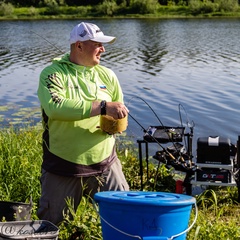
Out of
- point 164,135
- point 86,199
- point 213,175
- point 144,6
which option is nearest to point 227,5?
point 144,6

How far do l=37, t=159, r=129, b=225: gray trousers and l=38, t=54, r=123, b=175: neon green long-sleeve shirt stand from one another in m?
0.10

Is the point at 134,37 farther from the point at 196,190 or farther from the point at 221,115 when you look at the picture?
the point at 196,190

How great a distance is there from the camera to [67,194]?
375 centimetres

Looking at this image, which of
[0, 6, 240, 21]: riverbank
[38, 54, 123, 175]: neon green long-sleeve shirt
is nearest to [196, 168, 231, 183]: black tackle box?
[38, 54, 123, 175]: neon green long-sleeve shirt

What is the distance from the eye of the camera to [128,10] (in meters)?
60.8

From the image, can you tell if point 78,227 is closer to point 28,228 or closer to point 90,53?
point 28,228

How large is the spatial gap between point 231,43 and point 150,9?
34.2 m

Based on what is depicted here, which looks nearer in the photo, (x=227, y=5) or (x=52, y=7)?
(x=227, y=5)

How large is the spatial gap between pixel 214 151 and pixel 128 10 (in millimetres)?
56639

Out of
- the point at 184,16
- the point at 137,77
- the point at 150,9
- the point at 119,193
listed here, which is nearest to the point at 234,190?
the point at 119,193

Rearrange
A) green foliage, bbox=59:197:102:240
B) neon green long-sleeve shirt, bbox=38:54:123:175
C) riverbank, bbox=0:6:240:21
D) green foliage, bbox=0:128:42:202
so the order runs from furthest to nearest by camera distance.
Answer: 1. riverbank, bbox=0:6:240:21
2. green foliage, bbox=0:128:42:202
3. green foliage, bbox=59:197:102:240
4. neon green long-sleeve shirt, bbox=38:54:123:175

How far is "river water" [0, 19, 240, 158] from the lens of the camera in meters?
10.8

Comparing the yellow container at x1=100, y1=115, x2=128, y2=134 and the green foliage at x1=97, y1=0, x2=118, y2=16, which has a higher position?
the yellow container at x1=100, y1=115, x2=128, y2=134

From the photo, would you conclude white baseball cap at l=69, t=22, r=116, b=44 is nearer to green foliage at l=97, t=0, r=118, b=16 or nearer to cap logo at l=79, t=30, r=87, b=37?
cap logo at l=79, t=30, r=87, b=37
